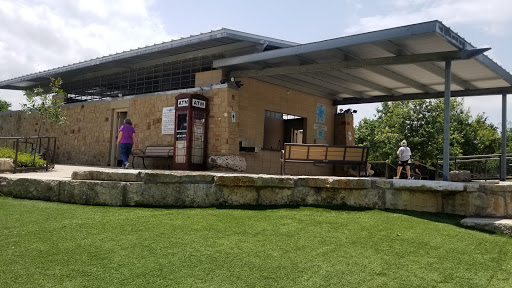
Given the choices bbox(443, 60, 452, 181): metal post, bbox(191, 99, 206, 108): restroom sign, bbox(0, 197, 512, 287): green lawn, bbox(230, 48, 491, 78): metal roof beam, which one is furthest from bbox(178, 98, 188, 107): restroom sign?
bbox(443, 60, 452, 181): metal post

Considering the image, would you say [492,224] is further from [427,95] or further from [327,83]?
[327,83]

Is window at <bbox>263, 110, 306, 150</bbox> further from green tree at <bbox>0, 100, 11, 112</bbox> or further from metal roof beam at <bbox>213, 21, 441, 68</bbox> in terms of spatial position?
green tree at <bbox>0, 100, 11, 112</bbox>

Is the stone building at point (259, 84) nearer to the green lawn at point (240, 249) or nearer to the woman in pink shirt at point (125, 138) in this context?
the woman in pink shirt at point (125, 138)

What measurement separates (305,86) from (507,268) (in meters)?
9.28

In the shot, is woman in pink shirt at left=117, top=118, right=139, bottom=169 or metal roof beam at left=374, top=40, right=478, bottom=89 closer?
metal roof beam at left=374, top=40, right=478, bottom=89

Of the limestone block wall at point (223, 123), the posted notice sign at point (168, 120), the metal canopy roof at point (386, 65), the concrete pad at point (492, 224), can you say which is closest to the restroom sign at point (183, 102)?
the limestone block wall at point (223, 123)

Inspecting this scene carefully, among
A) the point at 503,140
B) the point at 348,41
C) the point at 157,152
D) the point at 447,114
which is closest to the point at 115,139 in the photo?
the point at 157,152

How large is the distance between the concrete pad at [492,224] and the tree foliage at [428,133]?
21.6 meters

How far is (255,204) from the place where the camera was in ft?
20.5

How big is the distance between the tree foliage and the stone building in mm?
13799

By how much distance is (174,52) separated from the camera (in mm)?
11680

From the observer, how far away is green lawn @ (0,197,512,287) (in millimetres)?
3619

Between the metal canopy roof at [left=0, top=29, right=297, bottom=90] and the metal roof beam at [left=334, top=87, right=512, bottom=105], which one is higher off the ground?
the metal canopy roof at [left=0, top=29, right=297, bottom=90]

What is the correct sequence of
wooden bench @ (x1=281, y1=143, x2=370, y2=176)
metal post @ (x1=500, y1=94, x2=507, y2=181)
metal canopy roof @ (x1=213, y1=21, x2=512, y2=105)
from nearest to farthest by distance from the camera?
metal canopy roof @ (x1=213, y1=21, x2=512, y2=105), wooden bench @ (x1=281, y1=143, x2=370, y2=176), metal post @ (x1=500, y1=94, x2=507, y2=181)
